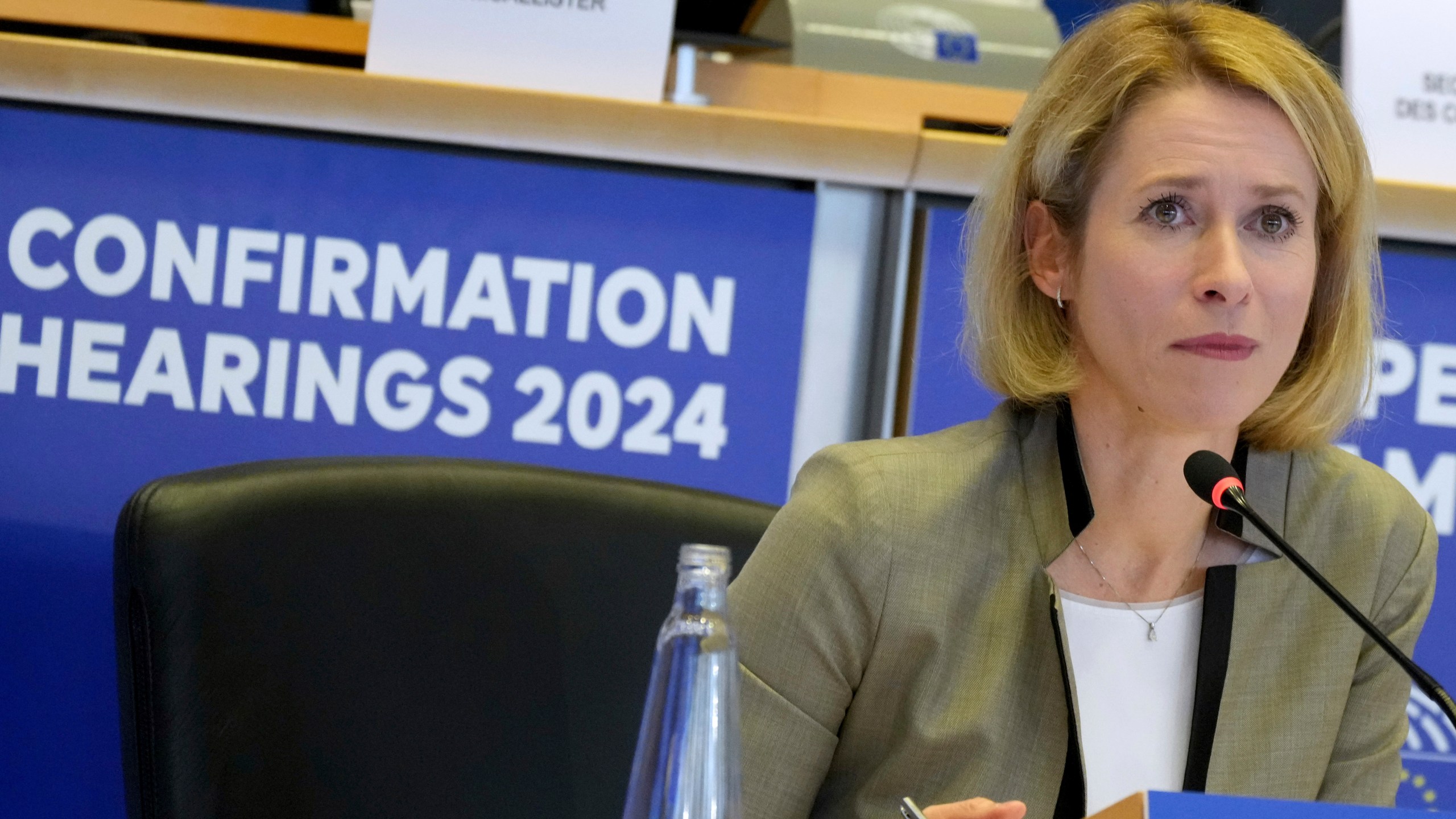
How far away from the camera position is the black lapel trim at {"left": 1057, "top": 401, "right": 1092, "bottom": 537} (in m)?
1.20

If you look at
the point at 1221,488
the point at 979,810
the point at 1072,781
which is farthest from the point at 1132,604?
the point at 979,810

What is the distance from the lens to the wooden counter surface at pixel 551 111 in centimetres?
177

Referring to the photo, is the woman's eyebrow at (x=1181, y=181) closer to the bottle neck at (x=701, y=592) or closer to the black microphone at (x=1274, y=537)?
the black microphone at (x=1274, y=537)

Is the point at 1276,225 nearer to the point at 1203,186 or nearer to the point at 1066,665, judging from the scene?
the point at 1203,186

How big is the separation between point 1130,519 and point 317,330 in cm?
101

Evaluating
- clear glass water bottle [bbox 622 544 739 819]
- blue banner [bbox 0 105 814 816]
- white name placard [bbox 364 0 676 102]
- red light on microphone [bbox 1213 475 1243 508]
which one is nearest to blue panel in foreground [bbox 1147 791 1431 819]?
clear glass water bottle [bbox 622 544 739 819]

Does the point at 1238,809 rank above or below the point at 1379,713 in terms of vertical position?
above

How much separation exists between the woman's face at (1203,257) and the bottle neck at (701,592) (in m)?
0.56

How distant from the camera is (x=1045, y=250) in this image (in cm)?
132

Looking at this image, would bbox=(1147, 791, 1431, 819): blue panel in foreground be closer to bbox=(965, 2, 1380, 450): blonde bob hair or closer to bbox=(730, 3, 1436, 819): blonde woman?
bbox=(730, 3, 1436, 819): blonde woman

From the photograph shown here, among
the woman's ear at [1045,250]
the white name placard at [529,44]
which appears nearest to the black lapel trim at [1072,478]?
the woman's ear at [1045,250]

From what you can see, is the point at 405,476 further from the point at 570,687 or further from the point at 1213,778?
the point at 1213,778

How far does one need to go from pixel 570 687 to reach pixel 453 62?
36.4 inches

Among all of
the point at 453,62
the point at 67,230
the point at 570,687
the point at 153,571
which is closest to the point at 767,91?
the point at 453,62
